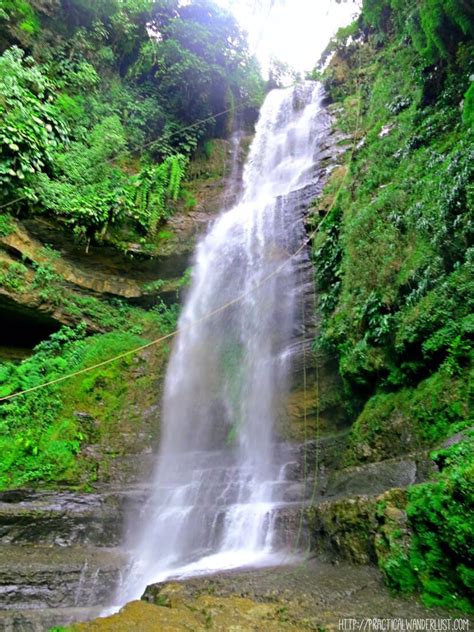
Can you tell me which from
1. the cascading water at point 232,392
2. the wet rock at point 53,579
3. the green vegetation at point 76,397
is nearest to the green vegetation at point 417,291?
the cascading water at point 232,392

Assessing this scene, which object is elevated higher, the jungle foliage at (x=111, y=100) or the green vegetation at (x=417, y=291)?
the jungle foliage at (x=111, y=100)

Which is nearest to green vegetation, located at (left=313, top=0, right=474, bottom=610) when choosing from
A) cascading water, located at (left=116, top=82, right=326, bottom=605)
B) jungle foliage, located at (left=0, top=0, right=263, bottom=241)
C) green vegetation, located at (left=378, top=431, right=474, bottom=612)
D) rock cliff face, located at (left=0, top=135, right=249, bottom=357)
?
green vegetation, located at (left=378, top=431, right=474, bottom=612)

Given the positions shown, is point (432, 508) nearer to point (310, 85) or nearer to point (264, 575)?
point (264, 575)

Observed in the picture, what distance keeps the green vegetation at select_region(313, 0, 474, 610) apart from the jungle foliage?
7185 mm

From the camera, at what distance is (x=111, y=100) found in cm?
1661

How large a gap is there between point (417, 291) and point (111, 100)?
49.9ft

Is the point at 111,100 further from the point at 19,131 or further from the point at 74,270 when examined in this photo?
the point at 74,270

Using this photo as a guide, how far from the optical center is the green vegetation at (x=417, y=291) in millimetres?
3578

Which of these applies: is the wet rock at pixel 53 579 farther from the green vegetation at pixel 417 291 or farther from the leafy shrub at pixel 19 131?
the leafy shrub at pixel 19 131

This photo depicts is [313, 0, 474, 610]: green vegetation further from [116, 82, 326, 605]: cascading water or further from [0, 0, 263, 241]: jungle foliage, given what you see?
[0, 0, 263, 241]: jungle foliage

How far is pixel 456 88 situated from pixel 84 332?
36.3 ft

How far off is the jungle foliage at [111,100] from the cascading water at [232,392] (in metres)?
3.20

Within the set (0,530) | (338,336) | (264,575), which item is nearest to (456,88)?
(338,336)

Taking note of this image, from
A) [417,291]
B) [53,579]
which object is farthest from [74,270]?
[417,291]
